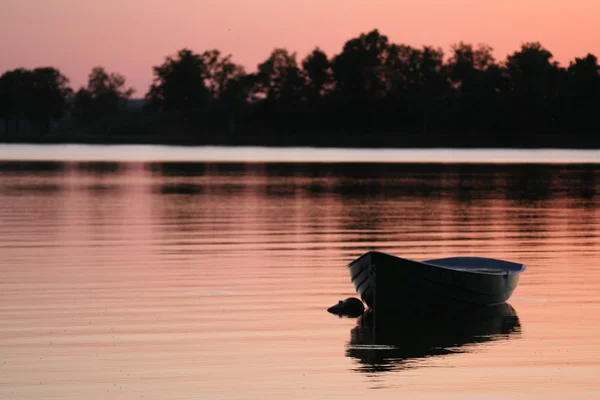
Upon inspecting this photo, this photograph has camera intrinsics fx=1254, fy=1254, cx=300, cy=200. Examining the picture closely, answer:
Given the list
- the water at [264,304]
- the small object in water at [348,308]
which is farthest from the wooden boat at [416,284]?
the water at [264,304]

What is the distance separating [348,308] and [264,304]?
2061mm

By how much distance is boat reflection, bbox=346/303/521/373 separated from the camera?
20.9 m

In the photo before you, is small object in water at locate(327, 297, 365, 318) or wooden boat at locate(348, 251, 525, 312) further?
small object in water at locate(327, 297, 365, 318)

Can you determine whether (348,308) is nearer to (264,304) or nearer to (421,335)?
(264,304)

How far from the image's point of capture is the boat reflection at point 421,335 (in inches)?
822

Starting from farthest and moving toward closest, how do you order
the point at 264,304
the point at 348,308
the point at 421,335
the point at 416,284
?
1. the point at 264,304
2. the point at 348,308
3. the point at 416,284
4. the point at 421,335

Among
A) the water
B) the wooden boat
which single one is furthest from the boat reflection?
the wooden boat

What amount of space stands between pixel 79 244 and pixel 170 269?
25.8 ft

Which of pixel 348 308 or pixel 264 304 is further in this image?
pixel 264 304

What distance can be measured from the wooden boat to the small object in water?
0.67ft

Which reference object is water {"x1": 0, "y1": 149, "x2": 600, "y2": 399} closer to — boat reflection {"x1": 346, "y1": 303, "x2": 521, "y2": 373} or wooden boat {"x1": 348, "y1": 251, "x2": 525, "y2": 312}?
boat reflection {"x1": 346, "y1": 303, "x2": 521, "y2": 373}

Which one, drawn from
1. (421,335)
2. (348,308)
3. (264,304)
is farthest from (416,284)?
(264,304)

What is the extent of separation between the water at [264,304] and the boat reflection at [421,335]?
7 centimetres

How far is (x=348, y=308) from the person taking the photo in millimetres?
25297
